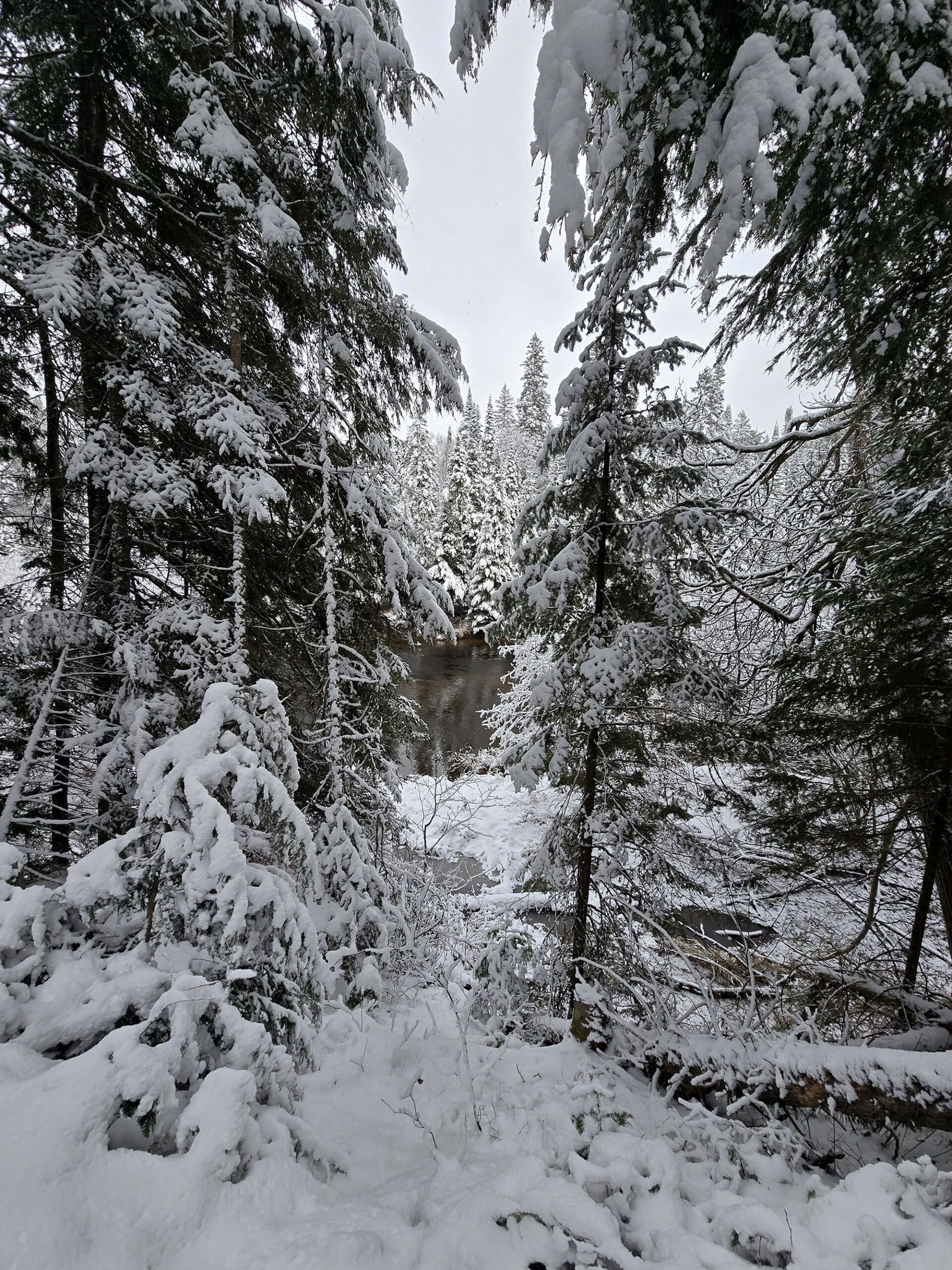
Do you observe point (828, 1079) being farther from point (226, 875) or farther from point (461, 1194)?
point (226, 875)

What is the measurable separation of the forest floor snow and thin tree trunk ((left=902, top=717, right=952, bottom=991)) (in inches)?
89.7

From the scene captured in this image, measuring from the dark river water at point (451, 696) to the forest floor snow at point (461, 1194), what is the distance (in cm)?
821

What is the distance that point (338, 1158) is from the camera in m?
2.03

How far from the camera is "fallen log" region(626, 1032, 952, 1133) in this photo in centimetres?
240

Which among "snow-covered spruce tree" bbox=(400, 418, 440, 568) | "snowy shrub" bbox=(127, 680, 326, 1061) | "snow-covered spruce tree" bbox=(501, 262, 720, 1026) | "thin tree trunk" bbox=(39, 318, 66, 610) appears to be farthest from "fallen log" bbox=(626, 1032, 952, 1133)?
"snow-covered spruce tree" bbox=(400, 418, 440, 568)

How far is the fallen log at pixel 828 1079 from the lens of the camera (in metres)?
2.40

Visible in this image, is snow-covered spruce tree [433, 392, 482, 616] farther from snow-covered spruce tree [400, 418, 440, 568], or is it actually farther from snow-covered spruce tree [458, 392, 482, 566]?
snow-covered spruce tree [400, 418, 440, 568]

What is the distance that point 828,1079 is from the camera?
2537mm

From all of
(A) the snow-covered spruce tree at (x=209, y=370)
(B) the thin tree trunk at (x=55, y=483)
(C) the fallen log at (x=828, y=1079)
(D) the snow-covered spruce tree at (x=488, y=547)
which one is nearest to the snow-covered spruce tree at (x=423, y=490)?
(D) the snow-covered spruce tree at (x=488, y=547)

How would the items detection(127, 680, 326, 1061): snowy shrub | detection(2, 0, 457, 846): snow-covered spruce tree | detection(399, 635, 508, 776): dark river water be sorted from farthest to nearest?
detection(399, 635, 508, 776): dark river water < detection(2, 0, 457, 846): snow-covered spruce tree < detection(127, 680, 326, 1061): snowy shrub

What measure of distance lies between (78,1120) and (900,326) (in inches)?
206

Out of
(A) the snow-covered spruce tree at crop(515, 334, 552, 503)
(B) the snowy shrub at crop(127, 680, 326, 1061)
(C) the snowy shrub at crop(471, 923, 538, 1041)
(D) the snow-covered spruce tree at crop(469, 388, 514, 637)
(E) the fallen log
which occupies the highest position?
(A) the snow-covered spruce tree at crop(515, 334, 552, 503)

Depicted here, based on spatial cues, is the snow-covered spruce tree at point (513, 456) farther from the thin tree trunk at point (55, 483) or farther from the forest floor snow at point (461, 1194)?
the forest floor snow at point (461, 1194)

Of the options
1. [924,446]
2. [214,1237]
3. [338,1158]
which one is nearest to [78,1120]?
[214,1237]
